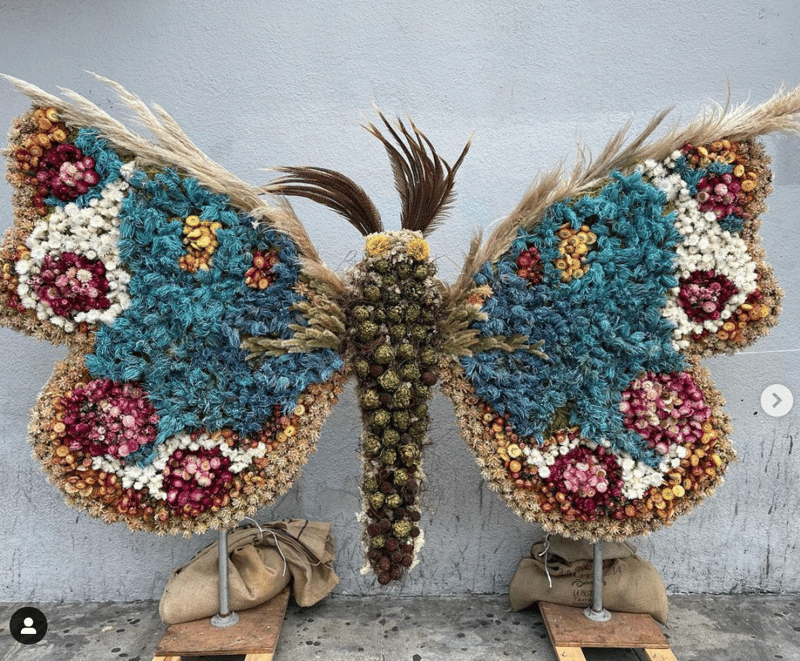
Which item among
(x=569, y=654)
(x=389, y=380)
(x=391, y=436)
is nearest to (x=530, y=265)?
(x=389, y=380)

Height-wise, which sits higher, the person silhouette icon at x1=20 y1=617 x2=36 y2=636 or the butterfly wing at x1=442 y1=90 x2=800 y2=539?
the butterfly wing at x1=442 y1=90 x2=800 y2=539

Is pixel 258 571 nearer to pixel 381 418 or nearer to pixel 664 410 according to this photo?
pixel 381 418

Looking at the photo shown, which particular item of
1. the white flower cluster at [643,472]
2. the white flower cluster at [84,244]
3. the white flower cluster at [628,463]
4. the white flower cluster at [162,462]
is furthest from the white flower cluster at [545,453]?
the white flower cluster at [84,244]

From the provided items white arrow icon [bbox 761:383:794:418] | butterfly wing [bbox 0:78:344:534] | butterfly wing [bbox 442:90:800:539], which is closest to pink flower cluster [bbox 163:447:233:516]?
A: butterfly wing [bbox 0:78:344:534]

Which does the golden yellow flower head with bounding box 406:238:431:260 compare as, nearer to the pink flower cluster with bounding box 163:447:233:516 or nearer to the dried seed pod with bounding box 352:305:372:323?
the dried seed pod with bounding box 352:305:372:323

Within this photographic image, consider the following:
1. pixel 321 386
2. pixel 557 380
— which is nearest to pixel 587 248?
pixel 557 380

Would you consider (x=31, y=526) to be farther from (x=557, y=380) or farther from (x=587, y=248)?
(x=587, y=248)

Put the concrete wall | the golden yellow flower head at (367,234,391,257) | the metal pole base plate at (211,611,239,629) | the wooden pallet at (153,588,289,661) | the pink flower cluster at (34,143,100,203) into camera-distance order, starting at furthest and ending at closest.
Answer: the concrete wall
the metal pole base plate at (211,611,239,629)
the wooden pallet at (153,588,289,661)
the golden yellow flower head at (367,234,391,257)
the pink flower cluster at (34,143,100,203)
